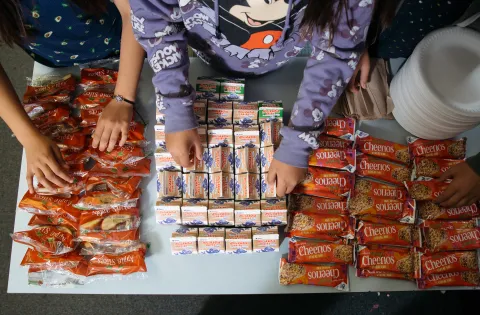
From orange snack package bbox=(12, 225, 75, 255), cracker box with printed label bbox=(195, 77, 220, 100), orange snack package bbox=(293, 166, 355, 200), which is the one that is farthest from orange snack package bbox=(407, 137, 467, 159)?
orange snack package bbox=(12, 225, 75, 255)

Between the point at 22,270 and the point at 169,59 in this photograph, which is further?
the point at 22,270

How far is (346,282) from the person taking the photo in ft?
3.64

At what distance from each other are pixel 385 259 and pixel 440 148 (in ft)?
1.24

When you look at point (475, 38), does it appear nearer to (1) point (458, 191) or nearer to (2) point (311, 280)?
(1) point (458, 191)

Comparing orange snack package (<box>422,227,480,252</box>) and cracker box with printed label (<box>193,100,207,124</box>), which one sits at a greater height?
cracker box with printed label (<box>193,100,207,124</box>)

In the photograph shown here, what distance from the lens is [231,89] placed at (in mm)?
1156

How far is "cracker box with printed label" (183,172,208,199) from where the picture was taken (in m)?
1.08

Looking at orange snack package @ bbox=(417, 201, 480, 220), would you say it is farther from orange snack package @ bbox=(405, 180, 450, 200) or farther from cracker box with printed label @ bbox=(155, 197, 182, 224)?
cracker box with printed label @ bbox=(155, 197, 182, 224)

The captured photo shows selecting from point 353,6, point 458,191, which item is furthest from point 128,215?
point 458,191

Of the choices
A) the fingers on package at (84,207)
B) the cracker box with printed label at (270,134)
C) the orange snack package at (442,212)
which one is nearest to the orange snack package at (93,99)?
the fingers on package at (84,207)

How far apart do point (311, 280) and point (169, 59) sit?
0.72 m

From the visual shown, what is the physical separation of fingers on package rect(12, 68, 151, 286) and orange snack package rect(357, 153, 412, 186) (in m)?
0.64

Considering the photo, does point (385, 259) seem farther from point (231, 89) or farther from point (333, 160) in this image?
point (231, 89)

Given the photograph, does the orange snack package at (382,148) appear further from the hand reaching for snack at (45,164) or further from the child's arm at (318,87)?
the hand reaching for snack at (45,164)
